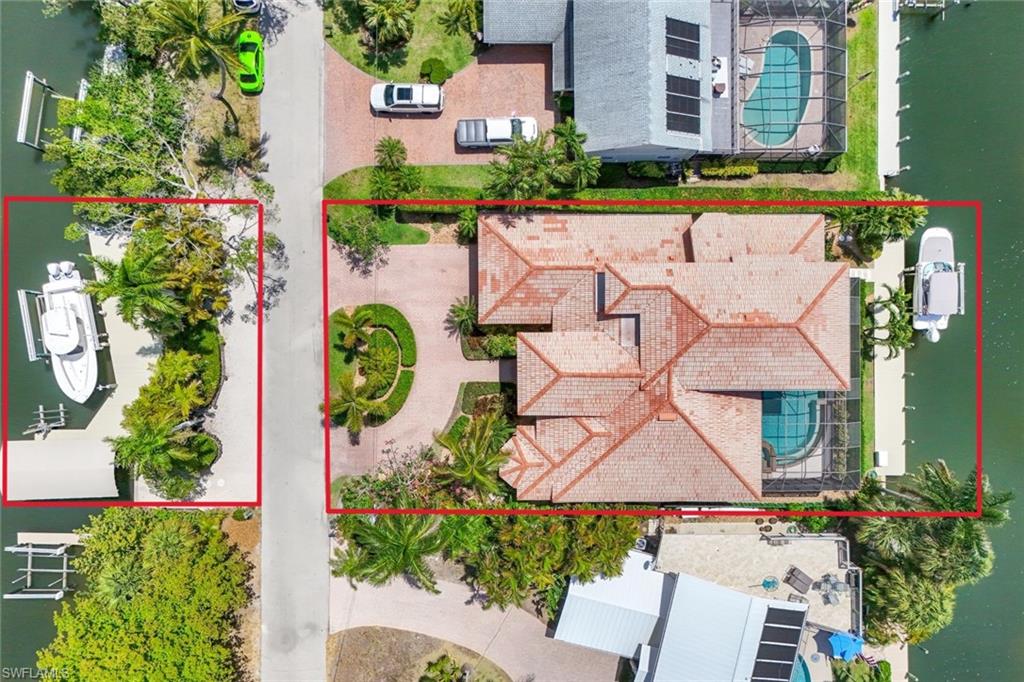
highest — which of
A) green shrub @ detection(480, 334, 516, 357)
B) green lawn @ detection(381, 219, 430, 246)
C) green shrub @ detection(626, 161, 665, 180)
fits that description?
green shrub @ detection(626, 161, 665, 180)

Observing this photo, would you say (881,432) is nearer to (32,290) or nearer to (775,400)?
(775,400)

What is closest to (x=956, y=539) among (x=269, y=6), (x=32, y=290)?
(x=269, y=6)

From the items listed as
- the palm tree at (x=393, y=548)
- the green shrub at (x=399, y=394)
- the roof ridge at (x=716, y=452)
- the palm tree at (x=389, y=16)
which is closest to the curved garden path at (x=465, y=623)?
the palm tree at (x=393, y=548)

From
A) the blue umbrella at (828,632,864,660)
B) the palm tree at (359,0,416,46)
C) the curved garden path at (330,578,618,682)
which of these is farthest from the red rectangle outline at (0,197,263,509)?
Answer: the blue umbrella at (828,632,864,660)

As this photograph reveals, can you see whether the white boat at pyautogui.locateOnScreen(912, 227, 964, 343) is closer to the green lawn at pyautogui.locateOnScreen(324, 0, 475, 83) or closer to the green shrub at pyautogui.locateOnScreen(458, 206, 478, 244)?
the green shrub at pyautogui.locateOnScreen(458, 206, 478, 244)

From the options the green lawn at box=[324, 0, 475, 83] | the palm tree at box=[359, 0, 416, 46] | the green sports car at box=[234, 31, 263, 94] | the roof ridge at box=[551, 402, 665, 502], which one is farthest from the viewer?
the green lawn at box=[324, 0, 475, 83]

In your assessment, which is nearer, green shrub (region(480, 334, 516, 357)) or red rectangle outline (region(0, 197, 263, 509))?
green shrub (region(480, 334, 516, 357))

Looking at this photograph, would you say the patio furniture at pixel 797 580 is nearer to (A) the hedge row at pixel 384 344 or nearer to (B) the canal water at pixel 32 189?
(A) the hedge row at pixel 384 344
